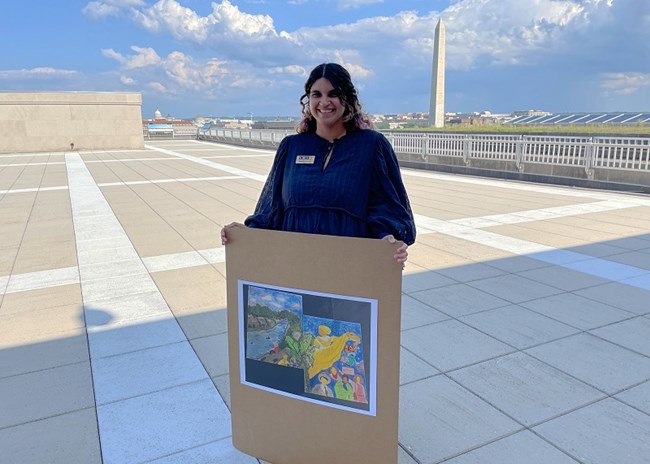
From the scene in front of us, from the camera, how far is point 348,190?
189 centimetres

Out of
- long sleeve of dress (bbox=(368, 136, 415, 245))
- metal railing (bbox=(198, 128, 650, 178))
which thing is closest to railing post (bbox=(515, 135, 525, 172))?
metal railing (bbox=(198, 128, 650, 178))

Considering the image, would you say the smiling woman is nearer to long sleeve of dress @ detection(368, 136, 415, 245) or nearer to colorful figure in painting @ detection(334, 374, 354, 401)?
long sleeve of dress @ detection(368, 136, 415, 245)

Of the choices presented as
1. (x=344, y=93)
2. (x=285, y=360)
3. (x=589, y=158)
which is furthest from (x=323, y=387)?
(x=589, y=158)

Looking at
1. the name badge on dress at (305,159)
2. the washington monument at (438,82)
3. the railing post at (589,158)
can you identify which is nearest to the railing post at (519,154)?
the railing post at (589,158)

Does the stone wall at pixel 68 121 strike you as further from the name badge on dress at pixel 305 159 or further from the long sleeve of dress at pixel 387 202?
the long sleeve of dress at pixel 387 202

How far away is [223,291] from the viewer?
4508 mm

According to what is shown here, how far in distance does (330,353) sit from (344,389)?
0.16m

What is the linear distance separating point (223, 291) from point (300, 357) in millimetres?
2741

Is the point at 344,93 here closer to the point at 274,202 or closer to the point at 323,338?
the point at 274,202

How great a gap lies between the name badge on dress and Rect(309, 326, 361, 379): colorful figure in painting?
0.71 meters

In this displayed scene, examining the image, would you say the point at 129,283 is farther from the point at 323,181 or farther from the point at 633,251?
the point at 633,251

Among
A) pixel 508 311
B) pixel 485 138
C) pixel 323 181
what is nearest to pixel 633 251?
pixel 508 311

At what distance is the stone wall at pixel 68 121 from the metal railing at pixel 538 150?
17048 millimetres

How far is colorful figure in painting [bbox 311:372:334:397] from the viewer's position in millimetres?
1887
